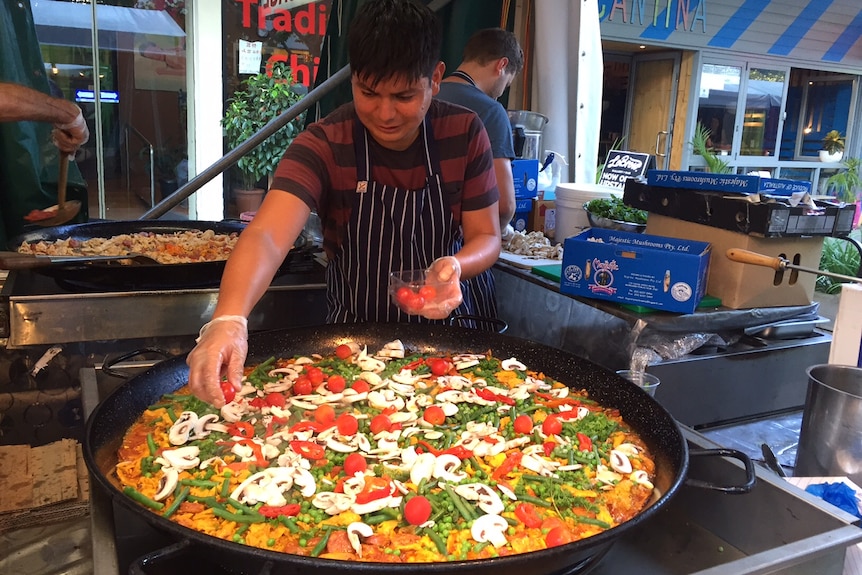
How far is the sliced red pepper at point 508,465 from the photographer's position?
5.06 ft

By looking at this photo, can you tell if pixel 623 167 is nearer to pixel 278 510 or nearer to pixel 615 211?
pixel 615 211

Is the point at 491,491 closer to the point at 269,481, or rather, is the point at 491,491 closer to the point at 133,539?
the point at 269,481

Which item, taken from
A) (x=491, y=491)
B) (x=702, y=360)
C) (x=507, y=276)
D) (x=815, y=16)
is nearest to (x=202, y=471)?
(x=491, y=491)

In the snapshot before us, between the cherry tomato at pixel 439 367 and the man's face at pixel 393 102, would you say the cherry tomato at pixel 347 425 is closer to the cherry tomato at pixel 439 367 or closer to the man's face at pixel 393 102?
the cherry tomato at pixel 439 367

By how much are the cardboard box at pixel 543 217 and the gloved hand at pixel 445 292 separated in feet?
6.64

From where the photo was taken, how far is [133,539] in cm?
139

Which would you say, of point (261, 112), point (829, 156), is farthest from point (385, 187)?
point (829, 156)

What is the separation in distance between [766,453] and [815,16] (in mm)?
9928

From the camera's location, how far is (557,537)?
126 centimetres

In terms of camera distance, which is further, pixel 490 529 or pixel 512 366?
pixel 512 366

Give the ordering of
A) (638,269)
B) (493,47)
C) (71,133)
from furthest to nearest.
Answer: (493,47)
(71,133)
(638,269)

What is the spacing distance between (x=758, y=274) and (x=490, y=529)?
1.68m

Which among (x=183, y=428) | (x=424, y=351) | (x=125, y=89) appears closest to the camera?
(x=183, y=428)

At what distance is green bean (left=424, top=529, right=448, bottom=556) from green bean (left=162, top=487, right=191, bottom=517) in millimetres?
502
